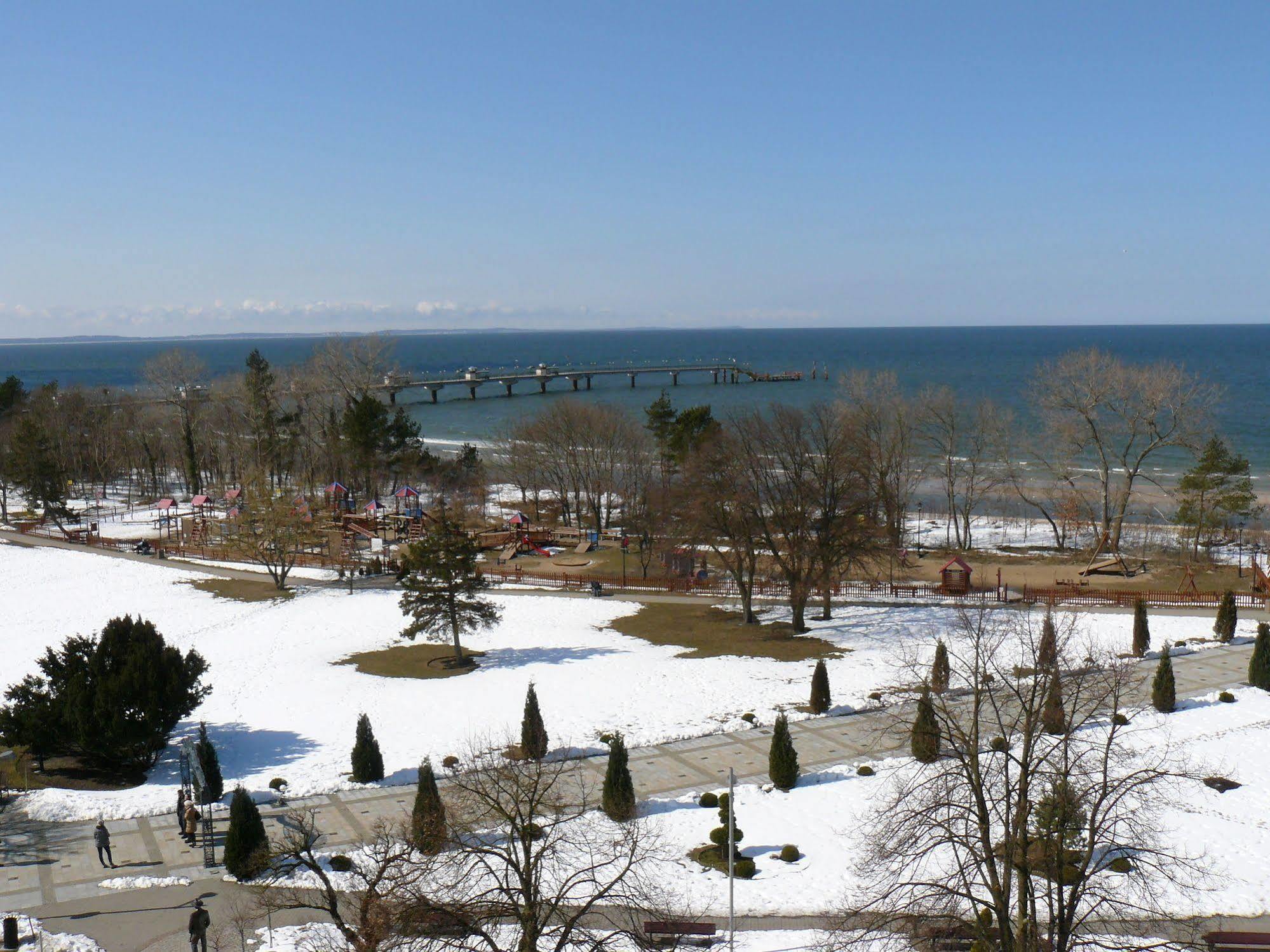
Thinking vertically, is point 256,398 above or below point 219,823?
above

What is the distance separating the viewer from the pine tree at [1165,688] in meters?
27.2

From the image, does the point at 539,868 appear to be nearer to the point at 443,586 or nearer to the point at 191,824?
the point at 191,824

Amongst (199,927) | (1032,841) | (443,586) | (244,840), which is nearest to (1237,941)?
(1032,841)

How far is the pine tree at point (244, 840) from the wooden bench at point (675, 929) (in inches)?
309

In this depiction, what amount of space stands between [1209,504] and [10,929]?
167ft

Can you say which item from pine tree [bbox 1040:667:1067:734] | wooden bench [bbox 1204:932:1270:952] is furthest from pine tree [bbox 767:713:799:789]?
wooden bench [bbox 1204:932:1270:952]

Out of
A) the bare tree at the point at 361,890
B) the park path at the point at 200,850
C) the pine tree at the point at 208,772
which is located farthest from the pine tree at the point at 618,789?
the pine tree at the point at 208,772

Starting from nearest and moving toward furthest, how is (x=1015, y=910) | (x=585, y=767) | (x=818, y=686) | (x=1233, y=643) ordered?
1. (x=1015, y=910)
2. (x=585, y=767)
3. (x=818, y=686)
4. (x=1233, y=643)

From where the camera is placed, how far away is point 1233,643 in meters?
34.2

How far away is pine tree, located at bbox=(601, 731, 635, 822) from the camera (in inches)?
843

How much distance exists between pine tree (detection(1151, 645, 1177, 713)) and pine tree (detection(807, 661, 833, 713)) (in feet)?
28.8

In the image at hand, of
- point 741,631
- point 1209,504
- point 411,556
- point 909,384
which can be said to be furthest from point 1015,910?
point 909,384

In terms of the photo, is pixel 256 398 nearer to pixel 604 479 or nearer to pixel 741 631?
pixel 604 479

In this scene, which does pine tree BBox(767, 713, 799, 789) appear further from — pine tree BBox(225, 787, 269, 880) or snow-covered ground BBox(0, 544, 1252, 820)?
pine tree BBox(225, 787, 269, 880)
